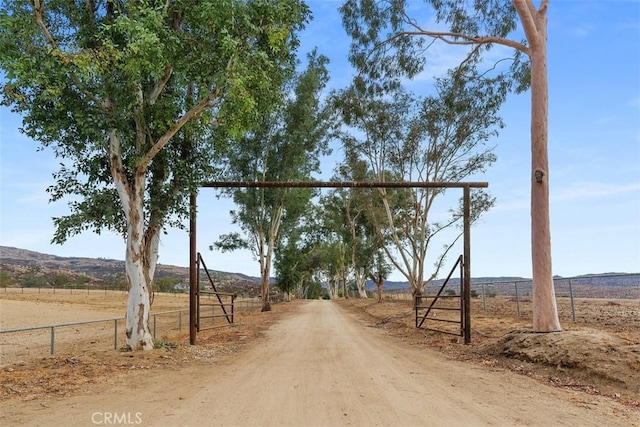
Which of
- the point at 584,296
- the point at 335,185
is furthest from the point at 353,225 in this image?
the point at 335,185

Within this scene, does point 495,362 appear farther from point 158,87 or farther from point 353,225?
point 353,225

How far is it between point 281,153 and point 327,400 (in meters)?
25.5

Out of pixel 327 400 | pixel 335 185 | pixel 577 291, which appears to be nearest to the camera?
pixel 327 400

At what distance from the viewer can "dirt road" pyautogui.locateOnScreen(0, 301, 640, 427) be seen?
19.0 ft

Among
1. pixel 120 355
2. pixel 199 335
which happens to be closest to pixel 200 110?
pixel 120 355

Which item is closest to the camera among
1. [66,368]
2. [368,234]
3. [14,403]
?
[14,403]

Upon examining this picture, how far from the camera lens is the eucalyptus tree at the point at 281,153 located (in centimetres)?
3006

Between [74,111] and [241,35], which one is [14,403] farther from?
[241,35]

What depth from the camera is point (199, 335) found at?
1647 cm

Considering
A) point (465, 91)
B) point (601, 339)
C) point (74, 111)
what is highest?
point (465, 91)

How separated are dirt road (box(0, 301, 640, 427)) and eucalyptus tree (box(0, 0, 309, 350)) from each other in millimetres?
4309

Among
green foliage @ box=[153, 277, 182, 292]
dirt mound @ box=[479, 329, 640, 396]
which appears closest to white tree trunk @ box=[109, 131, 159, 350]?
dirt mound @ box=[479, 329, 640, 396]

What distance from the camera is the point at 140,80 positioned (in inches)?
438

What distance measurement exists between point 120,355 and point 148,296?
157 cm
